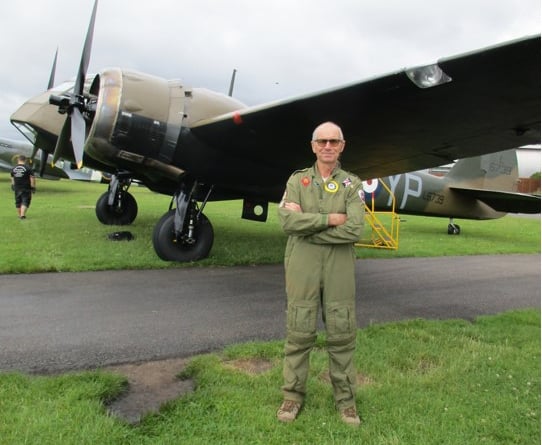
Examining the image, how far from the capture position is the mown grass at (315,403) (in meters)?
2.43

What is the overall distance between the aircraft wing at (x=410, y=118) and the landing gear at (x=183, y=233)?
1.12 m

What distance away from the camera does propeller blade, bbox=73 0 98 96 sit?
→ 6668 mm

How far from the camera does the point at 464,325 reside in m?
4.64

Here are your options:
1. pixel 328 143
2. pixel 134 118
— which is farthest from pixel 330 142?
pixel 134 118

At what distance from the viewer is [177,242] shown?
7.28 metres

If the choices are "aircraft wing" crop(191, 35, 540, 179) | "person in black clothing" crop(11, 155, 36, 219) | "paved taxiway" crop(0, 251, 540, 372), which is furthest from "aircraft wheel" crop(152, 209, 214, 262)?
"person in black clothing" crop(11, 155, 36, 219)

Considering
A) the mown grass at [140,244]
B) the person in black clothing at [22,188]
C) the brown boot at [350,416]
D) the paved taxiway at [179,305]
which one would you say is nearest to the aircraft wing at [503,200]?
the mown grass at [140,244]

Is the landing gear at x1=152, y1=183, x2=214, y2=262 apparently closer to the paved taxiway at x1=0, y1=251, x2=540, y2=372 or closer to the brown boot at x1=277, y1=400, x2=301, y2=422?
the paved taxiway at x1=0, y1=251, x2=540, y2=372

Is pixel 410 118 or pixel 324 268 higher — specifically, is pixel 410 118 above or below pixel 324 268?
above

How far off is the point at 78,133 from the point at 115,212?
544 cm

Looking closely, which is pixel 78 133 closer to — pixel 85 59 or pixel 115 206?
pixel 85 59

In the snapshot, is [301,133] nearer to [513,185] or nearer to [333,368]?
[333,368]

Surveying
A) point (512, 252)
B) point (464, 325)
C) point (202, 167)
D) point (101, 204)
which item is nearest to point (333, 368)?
point (464, 325)

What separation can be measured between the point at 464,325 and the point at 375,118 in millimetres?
2472
